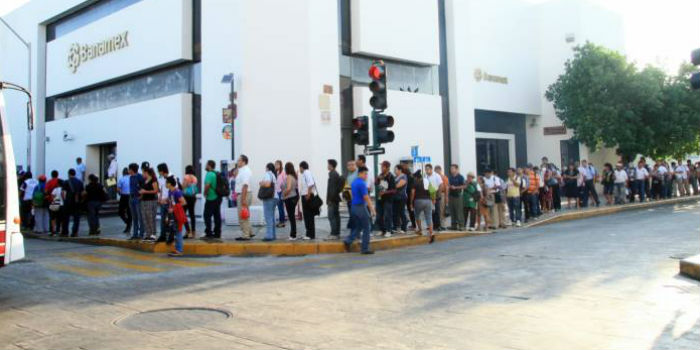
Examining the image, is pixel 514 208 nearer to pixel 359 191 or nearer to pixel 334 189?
pixel 334 189

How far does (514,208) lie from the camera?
1523 centimetres

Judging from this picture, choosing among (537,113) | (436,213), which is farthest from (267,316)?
(537,113)

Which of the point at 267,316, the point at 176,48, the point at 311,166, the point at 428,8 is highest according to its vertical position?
the point at 428,8

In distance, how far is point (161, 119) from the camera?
746 inches

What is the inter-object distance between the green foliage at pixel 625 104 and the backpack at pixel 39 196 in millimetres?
23214

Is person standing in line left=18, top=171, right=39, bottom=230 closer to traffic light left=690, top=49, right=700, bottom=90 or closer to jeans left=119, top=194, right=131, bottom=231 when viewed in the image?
jeans left=119, top=194, right=131, bottom=231

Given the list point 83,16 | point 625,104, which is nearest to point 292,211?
point 83,16

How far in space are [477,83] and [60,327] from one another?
2340cm

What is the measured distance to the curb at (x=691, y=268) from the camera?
7141 mm

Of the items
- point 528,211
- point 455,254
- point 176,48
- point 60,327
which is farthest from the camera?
point 176,48

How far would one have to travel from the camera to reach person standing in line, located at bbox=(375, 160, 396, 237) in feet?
40.1

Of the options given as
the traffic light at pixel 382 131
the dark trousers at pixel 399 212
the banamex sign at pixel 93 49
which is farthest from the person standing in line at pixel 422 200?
the banamex sign at pixel 93 49

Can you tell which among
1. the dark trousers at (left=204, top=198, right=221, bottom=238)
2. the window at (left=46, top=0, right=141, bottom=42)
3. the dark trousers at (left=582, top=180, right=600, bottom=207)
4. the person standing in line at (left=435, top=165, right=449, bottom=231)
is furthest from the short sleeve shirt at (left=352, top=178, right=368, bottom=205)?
the window at (left=46, top=0, right=141, bottom=42)

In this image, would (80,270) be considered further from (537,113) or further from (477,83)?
(537,113)
